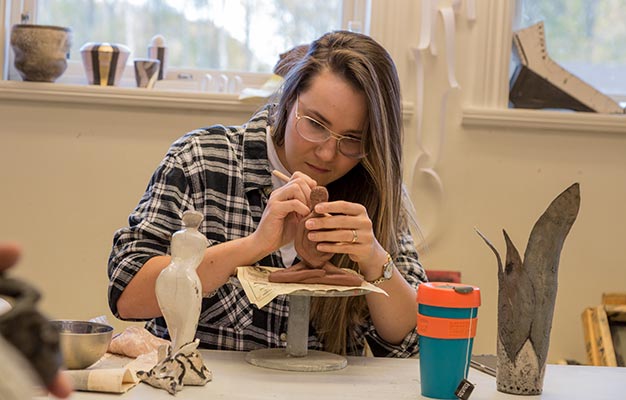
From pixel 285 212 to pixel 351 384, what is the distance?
0.31 metres

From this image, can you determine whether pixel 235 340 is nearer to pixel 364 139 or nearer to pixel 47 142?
pixel 364 139

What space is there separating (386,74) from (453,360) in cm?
69

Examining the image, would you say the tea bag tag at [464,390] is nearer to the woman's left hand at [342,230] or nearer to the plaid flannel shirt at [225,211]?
the woman's left hand at [342,230]

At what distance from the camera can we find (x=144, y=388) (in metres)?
1.38

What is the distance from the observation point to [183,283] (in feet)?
4.64

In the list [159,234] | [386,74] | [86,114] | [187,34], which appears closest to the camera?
[159,234]

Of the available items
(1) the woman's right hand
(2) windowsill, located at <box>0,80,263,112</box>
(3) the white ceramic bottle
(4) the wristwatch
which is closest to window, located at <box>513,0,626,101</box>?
(2) windowsill, located at <box>0,80,263,112</box>

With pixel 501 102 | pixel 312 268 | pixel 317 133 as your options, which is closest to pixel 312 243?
pixel 312 268

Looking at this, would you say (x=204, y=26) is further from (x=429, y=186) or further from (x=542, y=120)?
(x=542, y=120)

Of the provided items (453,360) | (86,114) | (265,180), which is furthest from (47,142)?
(453,360)

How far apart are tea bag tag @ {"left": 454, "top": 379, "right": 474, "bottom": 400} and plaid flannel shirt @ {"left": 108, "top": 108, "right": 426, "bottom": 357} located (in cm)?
47

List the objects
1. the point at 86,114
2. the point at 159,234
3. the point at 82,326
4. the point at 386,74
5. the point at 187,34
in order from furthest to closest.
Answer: the point at 187,34 < the point at 86,114 < the point at 386,74 < the point at 159,234 < the point at 82,326

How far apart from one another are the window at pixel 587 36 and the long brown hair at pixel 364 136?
1394 millimetres

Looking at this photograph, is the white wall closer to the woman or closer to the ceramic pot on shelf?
the ceramic pot on shelf
